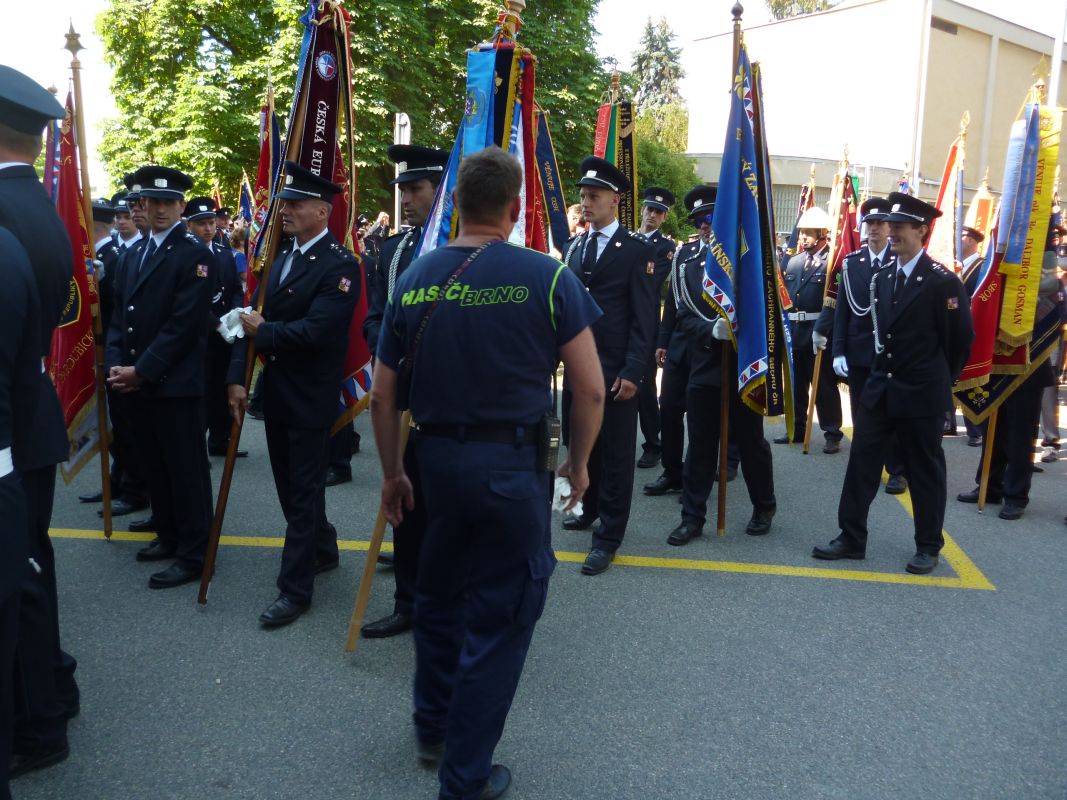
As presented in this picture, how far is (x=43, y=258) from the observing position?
2.69m

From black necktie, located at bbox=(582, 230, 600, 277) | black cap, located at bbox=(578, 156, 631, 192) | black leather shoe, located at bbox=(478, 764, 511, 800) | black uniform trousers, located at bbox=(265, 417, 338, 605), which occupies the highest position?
black cap, located at bbox=(578, 156, 631, 192)

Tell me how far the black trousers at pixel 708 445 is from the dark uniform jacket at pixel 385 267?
215 centimetres

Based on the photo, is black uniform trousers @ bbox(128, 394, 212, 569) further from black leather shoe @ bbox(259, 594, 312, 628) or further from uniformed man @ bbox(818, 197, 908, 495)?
uniformed man @ bbox(818, 197, 908, 495)

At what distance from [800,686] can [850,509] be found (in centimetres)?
187

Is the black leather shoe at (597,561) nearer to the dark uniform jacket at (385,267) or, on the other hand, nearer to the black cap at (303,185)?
the dark uniform jacket at (385,267)

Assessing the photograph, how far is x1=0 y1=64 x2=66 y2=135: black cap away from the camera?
92.2 inches

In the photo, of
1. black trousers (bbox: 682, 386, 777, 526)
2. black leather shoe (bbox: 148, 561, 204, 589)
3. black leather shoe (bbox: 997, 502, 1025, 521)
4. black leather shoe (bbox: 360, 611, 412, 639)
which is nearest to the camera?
black leather shoe (bbox: 360, 611, 412, 639)

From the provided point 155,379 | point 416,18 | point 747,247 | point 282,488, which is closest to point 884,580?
point 747,247

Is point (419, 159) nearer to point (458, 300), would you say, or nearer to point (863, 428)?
point (458, 300)

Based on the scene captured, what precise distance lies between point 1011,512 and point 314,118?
5219 millimetres

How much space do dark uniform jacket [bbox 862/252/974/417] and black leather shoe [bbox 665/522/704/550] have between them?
1.32 meters

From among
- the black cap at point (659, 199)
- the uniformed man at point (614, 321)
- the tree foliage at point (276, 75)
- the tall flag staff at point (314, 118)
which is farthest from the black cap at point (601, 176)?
the tree foliage at point (276, 75)

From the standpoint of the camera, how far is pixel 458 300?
255cm

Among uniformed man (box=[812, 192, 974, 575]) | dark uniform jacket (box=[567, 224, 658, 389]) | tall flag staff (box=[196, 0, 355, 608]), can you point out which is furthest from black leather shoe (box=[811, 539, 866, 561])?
tall flag staff (box=[196, 0, 355, 608])
